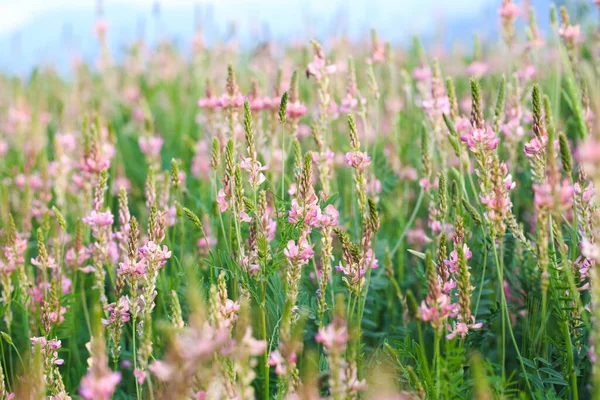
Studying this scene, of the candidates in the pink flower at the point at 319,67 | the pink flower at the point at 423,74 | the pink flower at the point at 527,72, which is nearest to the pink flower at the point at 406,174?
the pink flower at the point at 423,74

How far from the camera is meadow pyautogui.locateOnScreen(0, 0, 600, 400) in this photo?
135cm

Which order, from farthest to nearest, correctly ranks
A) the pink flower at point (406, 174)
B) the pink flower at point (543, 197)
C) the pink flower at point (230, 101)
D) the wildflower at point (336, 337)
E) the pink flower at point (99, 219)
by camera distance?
the pink flower at point (406, 174)
the pink flower at point (230, 101)
the pink flower at point (99, 219)
the pink flower at point (543, 197)
the wildflower at point (336, 337)

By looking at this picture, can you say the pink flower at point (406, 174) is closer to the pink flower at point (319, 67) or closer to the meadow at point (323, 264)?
the meadow at point (323, 264)

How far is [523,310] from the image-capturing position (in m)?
2.33

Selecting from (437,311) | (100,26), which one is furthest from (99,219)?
(100,26)

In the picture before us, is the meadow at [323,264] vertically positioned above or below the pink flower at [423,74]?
below

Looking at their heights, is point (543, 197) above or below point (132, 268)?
above

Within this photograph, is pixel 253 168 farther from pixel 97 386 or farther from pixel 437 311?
pixel 97 386

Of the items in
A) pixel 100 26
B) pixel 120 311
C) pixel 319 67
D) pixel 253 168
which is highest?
pixel 100 26

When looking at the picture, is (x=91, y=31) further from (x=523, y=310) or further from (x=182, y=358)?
(x=182, y=358)

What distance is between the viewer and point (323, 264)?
1.79m

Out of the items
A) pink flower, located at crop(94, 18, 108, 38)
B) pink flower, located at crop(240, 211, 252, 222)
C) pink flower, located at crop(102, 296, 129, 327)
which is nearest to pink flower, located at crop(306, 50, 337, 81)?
pink flower, located at crop(240, 211, 252, 222)

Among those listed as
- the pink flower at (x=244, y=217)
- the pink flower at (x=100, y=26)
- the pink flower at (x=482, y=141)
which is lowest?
the pink flower at (x=244, y=217)

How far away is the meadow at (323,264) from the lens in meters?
1.35
